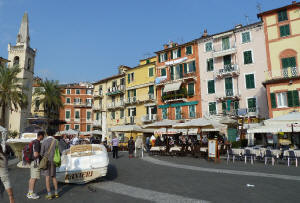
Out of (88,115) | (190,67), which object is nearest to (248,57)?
(190,67)

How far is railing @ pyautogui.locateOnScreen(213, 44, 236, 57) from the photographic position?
28.4 m

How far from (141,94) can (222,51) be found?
14746 mm

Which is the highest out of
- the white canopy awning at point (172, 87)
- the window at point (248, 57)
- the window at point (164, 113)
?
the window at point (248, 57)

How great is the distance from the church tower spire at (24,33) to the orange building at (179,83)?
103ft

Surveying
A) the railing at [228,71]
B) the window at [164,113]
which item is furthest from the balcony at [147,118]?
the railing at [228,71]

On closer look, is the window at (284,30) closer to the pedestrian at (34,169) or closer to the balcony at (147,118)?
the balcony at (147,118)

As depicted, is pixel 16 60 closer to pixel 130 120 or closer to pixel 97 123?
pixel 97 123

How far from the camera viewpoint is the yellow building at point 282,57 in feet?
72.6

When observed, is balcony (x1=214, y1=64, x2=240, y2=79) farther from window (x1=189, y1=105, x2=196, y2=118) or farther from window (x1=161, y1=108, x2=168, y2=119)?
window (x1=161, y1=108, x2=168, y2=119)

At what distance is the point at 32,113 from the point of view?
56.8m

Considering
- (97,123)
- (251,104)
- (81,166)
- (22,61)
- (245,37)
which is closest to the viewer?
(81,166)

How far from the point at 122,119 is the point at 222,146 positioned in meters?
24.8

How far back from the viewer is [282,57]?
24594mm

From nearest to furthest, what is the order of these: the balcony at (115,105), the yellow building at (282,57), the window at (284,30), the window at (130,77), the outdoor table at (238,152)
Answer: the outdoor table at (238,152), the yellow building at (282,57), the window at (284,30), the window at (130,77), the balcony at (115,105)
